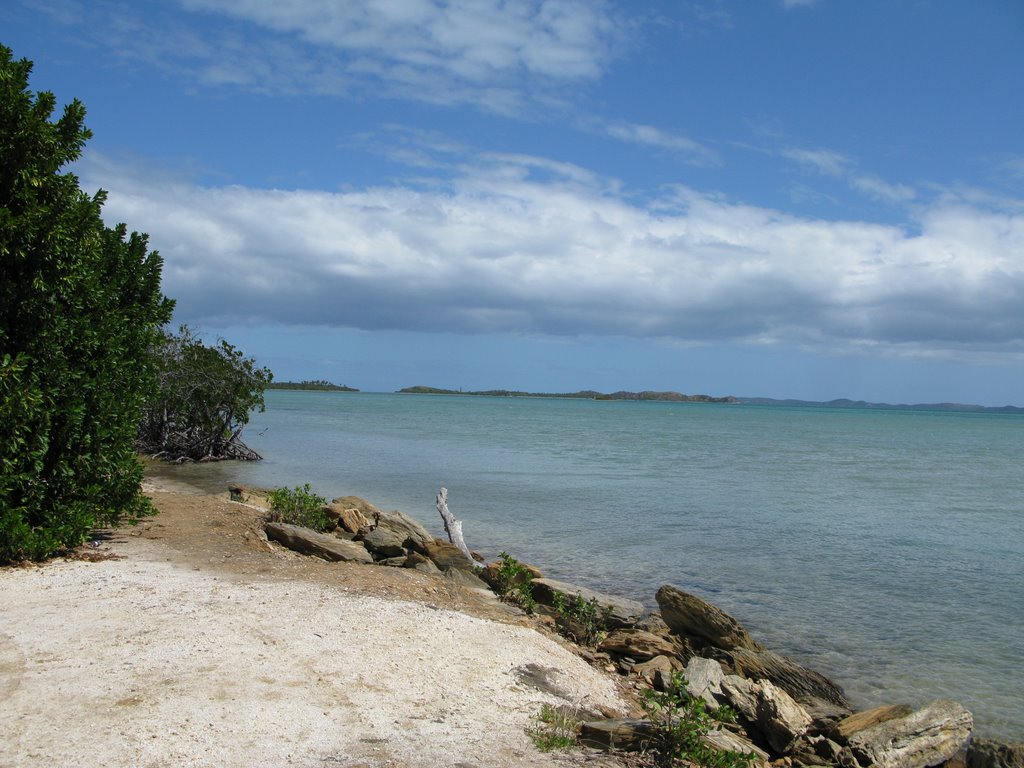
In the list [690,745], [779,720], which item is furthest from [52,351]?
[779,720]

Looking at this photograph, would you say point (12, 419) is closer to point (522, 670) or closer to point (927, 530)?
point (522, 670)

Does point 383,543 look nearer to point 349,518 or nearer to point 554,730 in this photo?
point 349,518

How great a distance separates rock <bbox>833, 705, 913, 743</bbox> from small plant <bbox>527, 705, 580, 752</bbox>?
2.89m

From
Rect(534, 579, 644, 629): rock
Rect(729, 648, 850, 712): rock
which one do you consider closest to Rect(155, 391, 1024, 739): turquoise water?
Rect(729, 648, 850, 712): rock

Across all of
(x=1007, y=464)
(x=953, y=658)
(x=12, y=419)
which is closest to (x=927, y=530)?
(x=953, y=658)

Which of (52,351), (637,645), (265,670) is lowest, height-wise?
(637,645)

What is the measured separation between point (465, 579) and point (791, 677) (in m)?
4.34

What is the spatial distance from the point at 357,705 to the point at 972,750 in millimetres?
5708

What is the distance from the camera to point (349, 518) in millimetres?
14477

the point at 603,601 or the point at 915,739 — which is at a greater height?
the point at 603,601

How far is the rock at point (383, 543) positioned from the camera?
40.5 ft

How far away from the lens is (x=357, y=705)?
603 cm

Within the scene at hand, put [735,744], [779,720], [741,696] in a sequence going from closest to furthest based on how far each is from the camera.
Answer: [735,744] → [779,720] → [741,696]

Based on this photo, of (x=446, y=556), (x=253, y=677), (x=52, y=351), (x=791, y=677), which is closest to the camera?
(x=253, y=677)
